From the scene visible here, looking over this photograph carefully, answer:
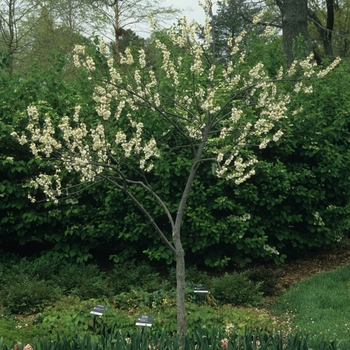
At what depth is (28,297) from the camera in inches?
234

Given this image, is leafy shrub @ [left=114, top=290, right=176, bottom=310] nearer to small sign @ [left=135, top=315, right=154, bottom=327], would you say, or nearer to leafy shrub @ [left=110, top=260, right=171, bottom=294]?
leafy shrub @ [left=110, top=260, right=171, bottom=294]

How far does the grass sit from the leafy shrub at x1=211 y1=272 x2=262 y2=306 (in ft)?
0.88

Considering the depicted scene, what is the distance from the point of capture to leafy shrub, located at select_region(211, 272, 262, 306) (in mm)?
6148

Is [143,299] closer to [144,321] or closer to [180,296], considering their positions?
[180,296]

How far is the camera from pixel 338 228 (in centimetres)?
780

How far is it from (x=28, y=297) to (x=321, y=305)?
3230 mm

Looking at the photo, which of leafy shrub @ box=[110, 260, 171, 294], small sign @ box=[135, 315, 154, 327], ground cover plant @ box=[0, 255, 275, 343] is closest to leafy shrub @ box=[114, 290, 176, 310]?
ground cover plant @ box=[0, 255, 275, 343]

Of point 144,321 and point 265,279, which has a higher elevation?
point 144,321

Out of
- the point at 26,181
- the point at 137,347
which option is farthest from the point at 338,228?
the point at 137,347

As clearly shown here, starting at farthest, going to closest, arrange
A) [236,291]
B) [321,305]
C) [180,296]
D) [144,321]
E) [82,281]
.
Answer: [82,281], [236,291], [321,305], [180,296], [144,321]

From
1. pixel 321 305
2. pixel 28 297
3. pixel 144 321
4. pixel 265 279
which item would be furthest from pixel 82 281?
pixel 321 305

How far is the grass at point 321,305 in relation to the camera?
530 cm

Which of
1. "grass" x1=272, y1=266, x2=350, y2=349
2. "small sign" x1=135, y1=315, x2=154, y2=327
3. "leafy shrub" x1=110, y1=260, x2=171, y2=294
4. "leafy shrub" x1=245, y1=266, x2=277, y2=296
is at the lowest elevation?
"grass" x1=272, y1=266, x2=350, y2=349

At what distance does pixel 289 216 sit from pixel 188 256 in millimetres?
1518
